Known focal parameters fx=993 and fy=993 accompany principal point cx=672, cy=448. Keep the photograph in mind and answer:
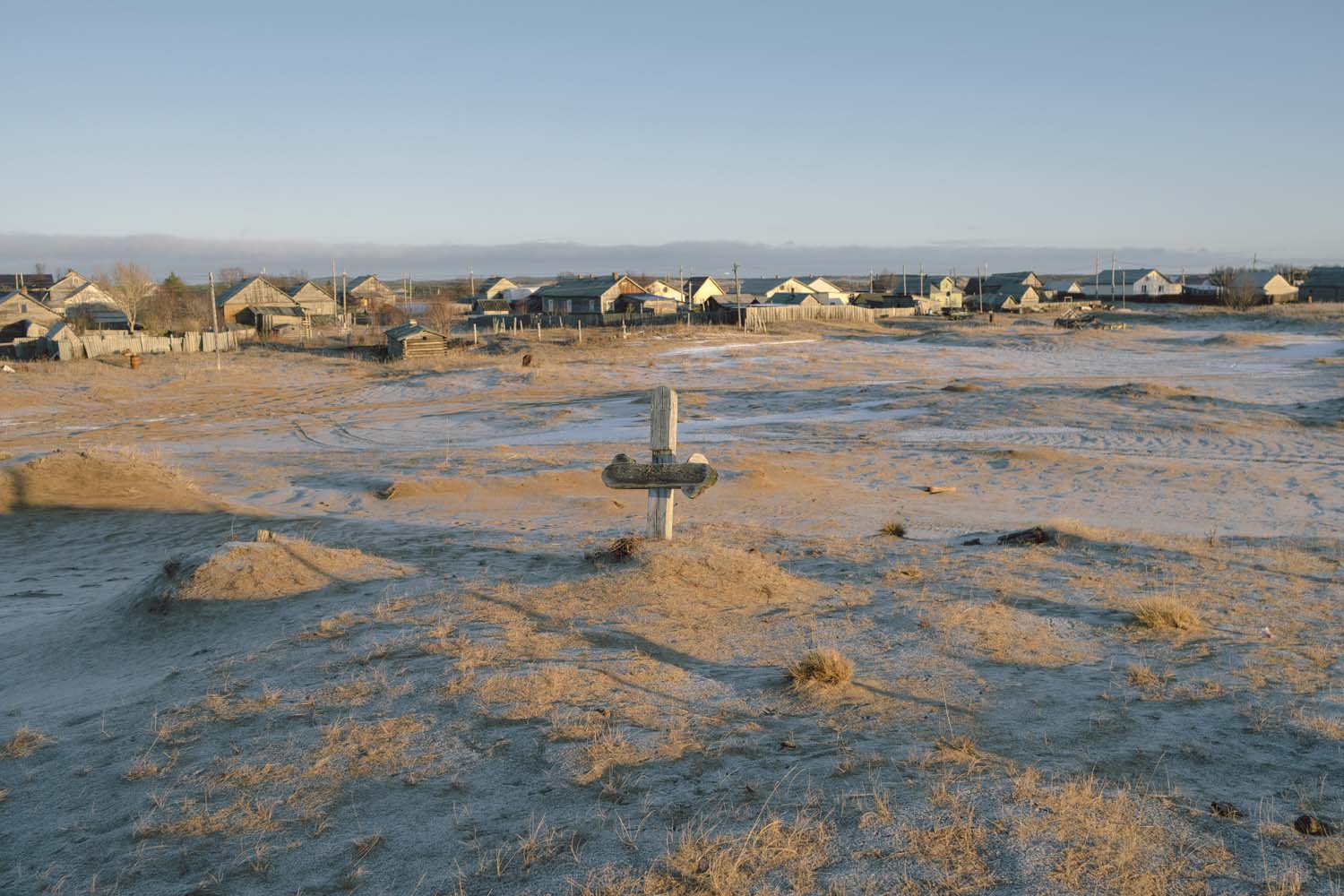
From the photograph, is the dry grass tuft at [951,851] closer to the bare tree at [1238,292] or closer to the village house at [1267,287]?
the bare tree at [1238,292]

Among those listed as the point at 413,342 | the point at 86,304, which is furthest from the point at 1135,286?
the point at 86,304

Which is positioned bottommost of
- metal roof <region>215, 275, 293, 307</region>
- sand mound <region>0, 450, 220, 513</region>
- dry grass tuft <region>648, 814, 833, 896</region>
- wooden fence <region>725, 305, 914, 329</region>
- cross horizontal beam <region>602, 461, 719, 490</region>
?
sand mound <region>0, 450, 220, 513</region>

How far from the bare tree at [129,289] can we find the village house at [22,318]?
13.7 metres

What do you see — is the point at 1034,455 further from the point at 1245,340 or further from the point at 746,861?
the point at 1245,340

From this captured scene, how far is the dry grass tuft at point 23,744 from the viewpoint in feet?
19.2

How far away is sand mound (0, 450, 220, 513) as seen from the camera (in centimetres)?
1588

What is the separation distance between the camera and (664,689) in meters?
6.51

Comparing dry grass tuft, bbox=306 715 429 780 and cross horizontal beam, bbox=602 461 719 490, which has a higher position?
cross horizontal beam, bbox=602 461 719 490

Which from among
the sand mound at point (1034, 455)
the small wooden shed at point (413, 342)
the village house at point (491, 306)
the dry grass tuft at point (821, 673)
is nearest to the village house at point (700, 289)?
the village house at point (491, 306)

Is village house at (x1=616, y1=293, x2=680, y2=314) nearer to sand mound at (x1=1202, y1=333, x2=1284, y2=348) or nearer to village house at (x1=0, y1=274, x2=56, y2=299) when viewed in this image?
sand mound at (x1=1202, y1=333, x2=1284, y2=348)

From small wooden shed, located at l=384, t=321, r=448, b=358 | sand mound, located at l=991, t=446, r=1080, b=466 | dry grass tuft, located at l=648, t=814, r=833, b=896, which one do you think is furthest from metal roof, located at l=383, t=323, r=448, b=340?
dry grass tuft, located at l=648, t=814, r=833, b=896

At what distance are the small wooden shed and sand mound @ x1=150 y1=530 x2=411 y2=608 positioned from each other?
140 feet

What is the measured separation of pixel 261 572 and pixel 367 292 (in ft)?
361

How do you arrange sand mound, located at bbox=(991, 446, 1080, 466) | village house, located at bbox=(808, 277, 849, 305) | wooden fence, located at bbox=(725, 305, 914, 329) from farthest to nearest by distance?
village house, located at bbox=(808, 277, 849, 305)
wooden fence, located at bbox=(725, 305, 914, 329)
sand mound, located at bbox=(991, 446, 1080, 466)
